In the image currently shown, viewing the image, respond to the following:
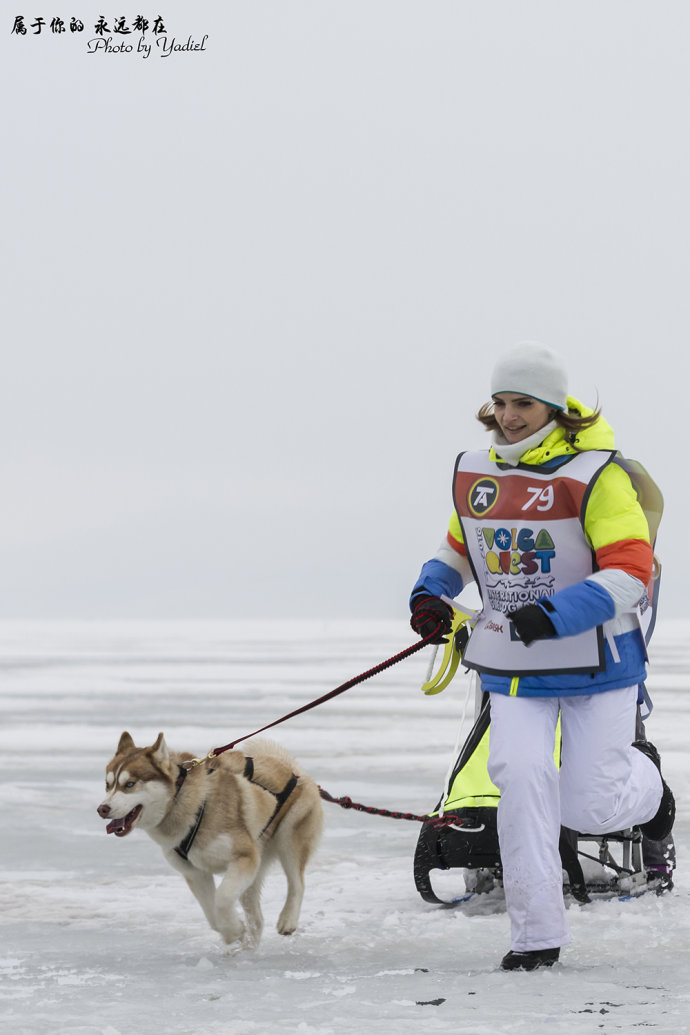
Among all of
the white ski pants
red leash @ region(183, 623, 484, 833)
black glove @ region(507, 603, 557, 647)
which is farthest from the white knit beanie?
the white ski pants

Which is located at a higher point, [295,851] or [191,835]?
[191,835]

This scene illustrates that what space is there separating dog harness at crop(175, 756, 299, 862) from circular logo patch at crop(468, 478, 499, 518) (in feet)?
4.88

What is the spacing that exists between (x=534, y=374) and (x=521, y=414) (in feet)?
0.49

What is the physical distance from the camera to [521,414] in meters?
4.48

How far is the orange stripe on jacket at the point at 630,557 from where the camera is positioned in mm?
4199

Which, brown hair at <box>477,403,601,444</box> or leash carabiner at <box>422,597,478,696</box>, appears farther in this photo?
leash carabiner at <box>422,597,478,696</box>

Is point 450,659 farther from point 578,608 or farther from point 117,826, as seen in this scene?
point 117,826

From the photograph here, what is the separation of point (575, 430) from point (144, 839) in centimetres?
405

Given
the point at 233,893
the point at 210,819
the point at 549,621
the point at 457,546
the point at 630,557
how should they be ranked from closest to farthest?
the point at 549,621
the point at 630,557
the point at 233,893
the point at 210,819
the point at 457,546

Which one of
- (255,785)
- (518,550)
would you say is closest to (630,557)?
(518,550)

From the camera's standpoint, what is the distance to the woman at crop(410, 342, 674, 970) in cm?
425

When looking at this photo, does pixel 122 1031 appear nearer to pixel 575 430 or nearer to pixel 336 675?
pixel 575 430

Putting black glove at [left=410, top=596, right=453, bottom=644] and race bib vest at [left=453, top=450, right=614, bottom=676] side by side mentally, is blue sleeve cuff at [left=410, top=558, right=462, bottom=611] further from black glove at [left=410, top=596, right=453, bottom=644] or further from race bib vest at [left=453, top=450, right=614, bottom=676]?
race bib vest at [left=453, top=450, right=614, bottom=676]

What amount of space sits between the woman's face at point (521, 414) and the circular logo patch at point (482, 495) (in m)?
0.18
